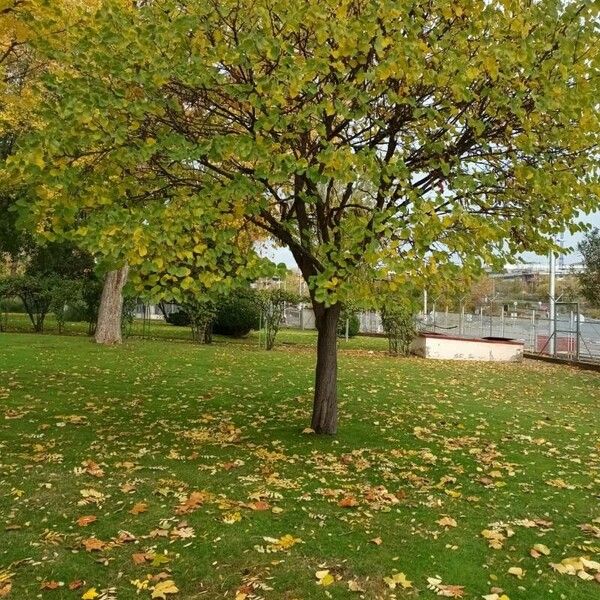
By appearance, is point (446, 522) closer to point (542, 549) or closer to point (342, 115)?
point (542, 549)

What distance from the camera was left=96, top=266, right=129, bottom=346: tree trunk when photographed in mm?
15383

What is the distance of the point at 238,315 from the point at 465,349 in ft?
24.3

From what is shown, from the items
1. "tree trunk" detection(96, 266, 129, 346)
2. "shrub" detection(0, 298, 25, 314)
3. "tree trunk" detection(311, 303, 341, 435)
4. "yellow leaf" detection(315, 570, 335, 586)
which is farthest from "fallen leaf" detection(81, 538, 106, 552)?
"shrub" detection(0, 298, 25, 314)

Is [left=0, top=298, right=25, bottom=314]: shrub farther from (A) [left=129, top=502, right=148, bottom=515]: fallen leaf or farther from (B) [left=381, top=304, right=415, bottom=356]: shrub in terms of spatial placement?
(A) [left=129, top=502, right=148, bottom=515]: fallen leaf

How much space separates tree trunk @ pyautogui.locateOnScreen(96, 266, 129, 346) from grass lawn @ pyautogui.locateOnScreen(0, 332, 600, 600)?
6.20 meters

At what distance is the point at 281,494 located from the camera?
14.5 ft

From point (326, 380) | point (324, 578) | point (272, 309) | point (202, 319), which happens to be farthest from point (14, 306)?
point (324, 578)

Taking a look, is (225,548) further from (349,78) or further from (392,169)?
(349,78)

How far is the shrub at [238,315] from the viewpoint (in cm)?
1964

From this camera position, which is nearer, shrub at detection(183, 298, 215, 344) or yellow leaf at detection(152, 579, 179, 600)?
yellow leaf at detection(152, 579, 179, 600)

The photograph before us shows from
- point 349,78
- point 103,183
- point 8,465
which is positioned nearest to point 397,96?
point 349,78

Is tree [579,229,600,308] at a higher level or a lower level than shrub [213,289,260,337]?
higher

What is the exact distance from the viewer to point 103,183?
5.48 m

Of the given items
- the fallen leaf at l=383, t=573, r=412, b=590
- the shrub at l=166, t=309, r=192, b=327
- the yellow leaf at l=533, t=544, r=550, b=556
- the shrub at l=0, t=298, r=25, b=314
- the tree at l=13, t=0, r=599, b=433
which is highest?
the tree at l=13, t=0, r=599, b=433
